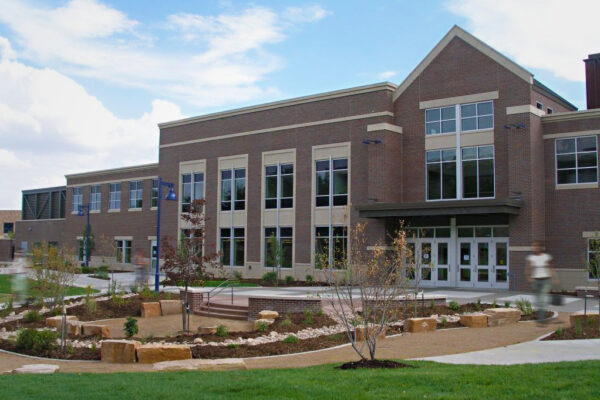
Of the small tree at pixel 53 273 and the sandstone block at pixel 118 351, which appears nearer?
the sandstone block at pixel 118 351

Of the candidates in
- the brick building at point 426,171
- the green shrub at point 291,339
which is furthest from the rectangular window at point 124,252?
the green shrub at point 291,339

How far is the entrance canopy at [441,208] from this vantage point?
27.5 metres

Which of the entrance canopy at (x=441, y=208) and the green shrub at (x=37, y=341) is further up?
the entrance canopy at (x=441, y=208)

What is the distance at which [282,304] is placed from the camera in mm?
18531

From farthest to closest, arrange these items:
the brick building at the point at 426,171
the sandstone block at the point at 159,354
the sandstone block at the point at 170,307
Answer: the brick building at the point at 426,171, the sandstone block at the point at 170,307, the sandstone block at the point at 159,354

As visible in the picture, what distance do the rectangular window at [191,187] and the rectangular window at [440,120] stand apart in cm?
1683

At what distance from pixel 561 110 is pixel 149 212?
30.7 meters

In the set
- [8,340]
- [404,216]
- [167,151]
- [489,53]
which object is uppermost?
[489,53]

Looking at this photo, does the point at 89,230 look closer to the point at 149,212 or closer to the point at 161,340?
the point at 149,212

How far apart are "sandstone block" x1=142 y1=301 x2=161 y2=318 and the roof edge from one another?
18.2 meters

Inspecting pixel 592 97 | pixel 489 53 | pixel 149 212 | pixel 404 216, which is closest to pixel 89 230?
pixel 149 212

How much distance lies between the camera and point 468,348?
12.9 metres

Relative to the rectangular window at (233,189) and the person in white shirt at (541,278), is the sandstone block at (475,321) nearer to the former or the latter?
the person in white shirt at (541,278)

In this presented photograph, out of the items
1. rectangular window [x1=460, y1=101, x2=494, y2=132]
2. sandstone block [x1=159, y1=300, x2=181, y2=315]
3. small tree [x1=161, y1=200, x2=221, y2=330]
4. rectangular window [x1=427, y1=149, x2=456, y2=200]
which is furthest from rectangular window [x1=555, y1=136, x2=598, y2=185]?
small tree [x1=161, y1=200, x2=221, y2=330]
